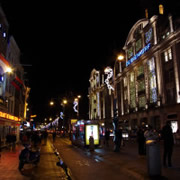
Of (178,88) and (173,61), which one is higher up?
(173,61)

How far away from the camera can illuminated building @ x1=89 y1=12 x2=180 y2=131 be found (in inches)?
1400

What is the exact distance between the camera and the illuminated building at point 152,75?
35.6 metres

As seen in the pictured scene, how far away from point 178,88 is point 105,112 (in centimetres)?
3873

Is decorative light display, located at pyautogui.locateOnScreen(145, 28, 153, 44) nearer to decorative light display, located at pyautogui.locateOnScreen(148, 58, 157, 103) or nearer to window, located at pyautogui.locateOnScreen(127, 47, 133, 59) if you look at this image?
decorative light display, located at pyautogui.locateOnScreen(148, 58, 157, 103)

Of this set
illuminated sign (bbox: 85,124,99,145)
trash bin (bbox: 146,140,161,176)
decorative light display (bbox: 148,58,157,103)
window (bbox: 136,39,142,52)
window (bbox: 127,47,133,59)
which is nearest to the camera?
trash bin (bbox: 146,140,161,176)

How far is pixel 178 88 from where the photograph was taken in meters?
33.9

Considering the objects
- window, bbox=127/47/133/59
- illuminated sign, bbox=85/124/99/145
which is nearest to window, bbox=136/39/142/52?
window, bbox=127/47/133/59

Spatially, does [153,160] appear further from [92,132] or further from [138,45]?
[138,45]

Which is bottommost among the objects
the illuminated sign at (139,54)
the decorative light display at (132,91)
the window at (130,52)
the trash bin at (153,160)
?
the trash bin at (153,160)

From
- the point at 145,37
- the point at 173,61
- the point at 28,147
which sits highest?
the point at 145,37

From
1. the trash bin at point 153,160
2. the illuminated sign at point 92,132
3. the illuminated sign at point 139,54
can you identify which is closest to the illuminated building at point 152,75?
the illuminated sign at point 139,54

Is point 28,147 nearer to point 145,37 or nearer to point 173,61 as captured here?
point 173,61

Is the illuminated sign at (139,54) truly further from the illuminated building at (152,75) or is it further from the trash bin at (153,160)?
the trash bin at (153,160)

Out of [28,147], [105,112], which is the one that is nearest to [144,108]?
[105,112]
